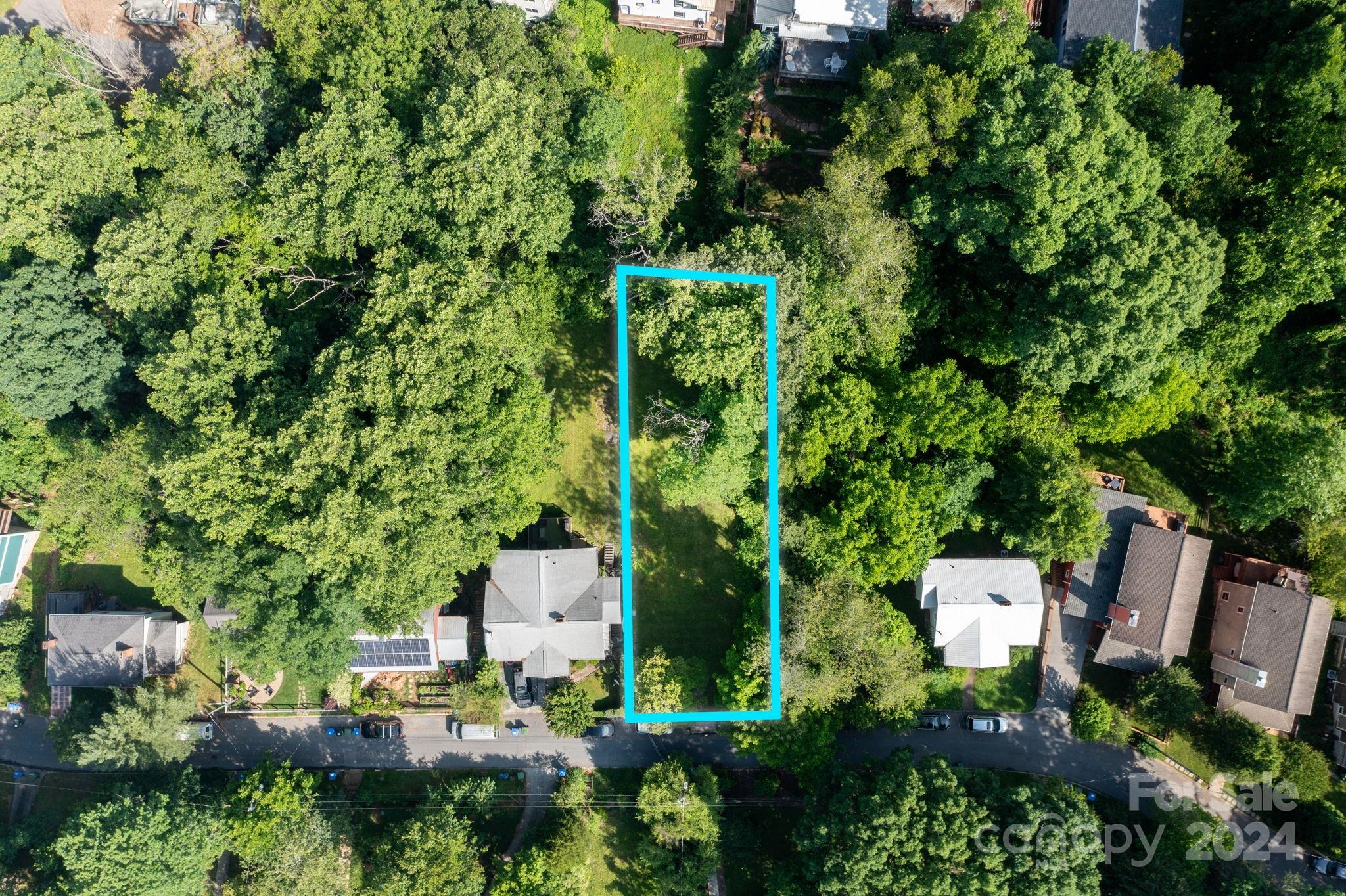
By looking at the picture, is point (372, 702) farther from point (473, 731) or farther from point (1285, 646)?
point (1285, 646)

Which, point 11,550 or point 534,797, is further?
point 534,797

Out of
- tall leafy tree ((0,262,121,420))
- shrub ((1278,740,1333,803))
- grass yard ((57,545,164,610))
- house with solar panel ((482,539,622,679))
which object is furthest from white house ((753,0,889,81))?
grass yard ((57,545,164,610))

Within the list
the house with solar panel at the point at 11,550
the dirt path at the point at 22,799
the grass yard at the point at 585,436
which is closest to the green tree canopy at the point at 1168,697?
the grass yard at the point at 585,436

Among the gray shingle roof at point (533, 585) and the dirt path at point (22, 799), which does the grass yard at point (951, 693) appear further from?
the dirt path at point (22, 799)

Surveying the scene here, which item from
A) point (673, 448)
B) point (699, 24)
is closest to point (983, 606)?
point (673, 448)

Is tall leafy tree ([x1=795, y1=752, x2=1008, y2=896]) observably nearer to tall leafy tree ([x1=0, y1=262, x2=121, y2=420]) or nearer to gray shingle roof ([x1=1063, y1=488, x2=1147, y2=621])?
gray shingle roof ([x1=1063, y1=488, x2=1147, y2=621])

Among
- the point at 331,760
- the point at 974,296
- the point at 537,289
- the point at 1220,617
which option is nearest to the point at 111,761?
the point at 331,760
